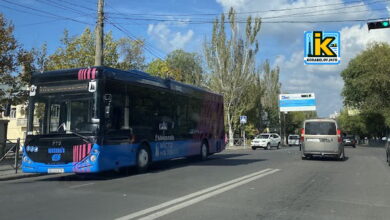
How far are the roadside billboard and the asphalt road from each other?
49.9m

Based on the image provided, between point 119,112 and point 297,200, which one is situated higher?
point 119,112

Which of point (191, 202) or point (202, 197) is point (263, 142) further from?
point (191, 202)

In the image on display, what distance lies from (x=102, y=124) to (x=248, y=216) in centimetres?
632

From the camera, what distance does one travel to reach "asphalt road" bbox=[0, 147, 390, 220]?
A: 7.48 meters

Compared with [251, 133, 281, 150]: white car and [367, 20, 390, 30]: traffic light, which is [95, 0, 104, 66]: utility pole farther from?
[251, 133, 281, 150]: white car

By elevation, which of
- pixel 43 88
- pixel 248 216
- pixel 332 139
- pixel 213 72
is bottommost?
pixel 248 216

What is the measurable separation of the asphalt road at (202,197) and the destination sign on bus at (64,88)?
2.75 metres

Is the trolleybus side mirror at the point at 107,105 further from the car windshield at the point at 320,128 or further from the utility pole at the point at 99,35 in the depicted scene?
the car windshield at the point at 320,128

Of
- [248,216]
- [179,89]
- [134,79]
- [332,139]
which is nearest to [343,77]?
[332,139]

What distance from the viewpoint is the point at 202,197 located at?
30.2 feet

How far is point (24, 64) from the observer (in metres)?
22.1

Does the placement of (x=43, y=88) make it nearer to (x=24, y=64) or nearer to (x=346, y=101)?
(x=24, y=64)

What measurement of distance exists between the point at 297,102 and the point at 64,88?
54166 millimetres

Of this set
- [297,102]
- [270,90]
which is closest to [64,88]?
[297,102]
